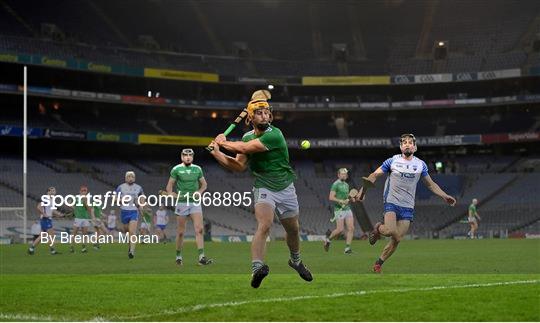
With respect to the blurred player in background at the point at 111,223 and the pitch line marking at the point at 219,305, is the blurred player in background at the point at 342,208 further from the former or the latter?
the blurred player in background at the point at 111,223

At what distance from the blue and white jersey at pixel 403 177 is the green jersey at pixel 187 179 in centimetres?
577

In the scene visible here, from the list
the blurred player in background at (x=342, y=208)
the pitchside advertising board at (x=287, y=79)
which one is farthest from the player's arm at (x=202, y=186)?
the pitchside advertising board at (x=287, y=79)

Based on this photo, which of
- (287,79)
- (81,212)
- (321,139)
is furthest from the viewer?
(287,79)

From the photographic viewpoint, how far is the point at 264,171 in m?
10.4

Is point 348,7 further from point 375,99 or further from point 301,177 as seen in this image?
point 301,177

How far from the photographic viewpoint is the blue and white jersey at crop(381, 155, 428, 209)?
571 inches

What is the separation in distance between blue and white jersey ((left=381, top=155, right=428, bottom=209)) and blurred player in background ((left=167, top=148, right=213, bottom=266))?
18.0 feet

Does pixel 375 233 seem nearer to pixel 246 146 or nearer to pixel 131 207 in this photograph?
pixel 246 146

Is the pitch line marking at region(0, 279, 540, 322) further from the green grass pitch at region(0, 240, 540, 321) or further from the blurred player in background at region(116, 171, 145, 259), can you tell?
the blurred player in background at region(116, 171, 145, 259)

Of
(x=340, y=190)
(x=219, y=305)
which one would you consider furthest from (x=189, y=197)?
(x=219, y=305)

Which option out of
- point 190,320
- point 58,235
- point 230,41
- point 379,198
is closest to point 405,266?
point 190,320

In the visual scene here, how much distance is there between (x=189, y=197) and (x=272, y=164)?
26.8 feet

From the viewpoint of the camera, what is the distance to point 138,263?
771 inches

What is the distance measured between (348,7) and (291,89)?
9.34 meters
